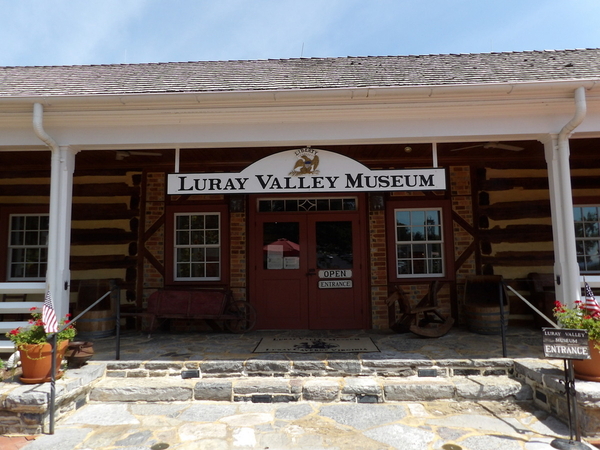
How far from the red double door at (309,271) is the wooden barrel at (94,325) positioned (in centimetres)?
234

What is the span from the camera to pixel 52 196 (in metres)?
4.88

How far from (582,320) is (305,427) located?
2857 mm

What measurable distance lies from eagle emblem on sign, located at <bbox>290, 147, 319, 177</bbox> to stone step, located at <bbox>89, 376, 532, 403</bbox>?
7.92ft

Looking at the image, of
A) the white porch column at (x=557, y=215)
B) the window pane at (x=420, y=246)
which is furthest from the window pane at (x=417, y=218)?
the white porch column at (x=557, y=215)

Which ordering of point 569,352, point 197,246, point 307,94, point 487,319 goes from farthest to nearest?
point 197,246 < point 487,319 < point 307,94 < point 569,352

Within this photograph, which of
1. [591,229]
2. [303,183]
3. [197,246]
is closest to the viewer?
[303,183]

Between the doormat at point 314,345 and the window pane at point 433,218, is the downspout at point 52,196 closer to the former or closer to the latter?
the doormat at point 314,345

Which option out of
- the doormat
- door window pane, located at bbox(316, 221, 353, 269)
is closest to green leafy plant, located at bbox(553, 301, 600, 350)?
the doormat

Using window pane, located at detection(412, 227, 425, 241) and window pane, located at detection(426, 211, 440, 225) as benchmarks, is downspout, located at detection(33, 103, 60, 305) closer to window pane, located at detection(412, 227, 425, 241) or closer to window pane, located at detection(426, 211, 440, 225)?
window pane, located at detection(412, 227, 425, 241)

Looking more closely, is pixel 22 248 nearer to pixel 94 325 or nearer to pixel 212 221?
pixel 94 325

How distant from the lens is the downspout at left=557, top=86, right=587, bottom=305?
15.1 ft

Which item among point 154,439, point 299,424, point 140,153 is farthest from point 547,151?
point 140,153

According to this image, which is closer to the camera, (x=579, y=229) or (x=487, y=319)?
(x=487, y=319)

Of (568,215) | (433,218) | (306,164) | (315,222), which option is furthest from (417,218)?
(306,164)
